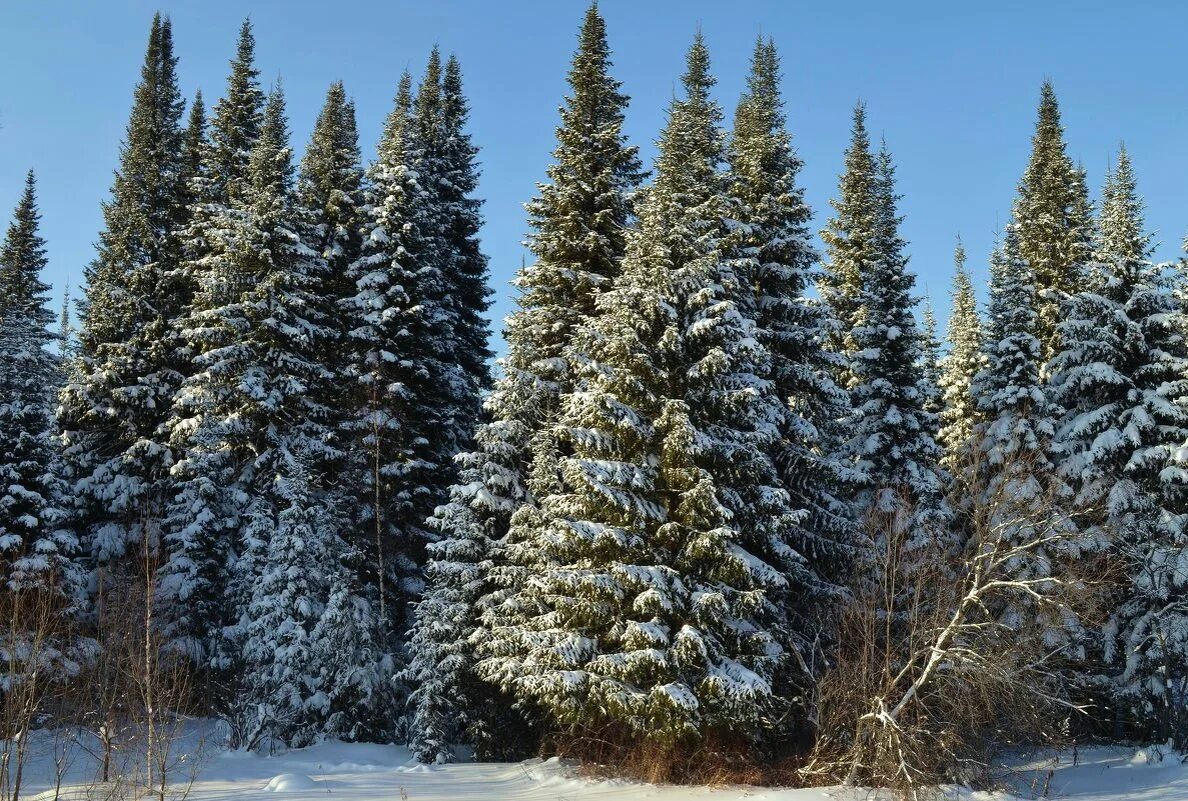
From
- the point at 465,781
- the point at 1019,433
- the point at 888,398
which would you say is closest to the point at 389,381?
the point at 465,781

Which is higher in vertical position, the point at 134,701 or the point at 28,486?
the point at 28,486

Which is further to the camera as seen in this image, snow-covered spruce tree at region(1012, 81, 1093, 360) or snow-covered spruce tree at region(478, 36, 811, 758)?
snow-covered spruce tree at region(1012, 81, 1093, 360)

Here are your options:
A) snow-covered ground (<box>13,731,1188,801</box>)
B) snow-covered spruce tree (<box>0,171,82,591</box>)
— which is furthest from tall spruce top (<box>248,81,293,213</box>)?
snow-covered ground (<box>13,731,1188,801</box>)

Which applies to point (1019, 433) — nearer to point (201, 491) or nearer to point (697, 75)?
point (697, 75)

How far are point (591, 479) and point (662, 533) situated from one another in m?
2.01

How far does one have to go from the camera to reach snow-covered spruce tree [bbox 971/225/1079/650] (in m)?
23.5

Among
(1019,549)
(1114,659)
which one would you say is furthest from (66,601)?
(1114,659)

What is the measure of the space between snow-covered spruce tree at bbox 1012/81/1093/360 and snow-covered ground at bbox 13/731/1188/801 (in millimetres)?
15764

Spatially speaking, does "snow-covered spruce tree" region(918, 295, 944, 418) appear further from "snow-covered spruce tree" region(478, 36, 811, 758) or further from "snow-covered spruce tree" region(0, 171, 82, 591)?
"snow-covered spruce tree" region(0, 171, 82, 591)

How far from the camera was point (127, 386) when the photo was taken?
29.4 metres

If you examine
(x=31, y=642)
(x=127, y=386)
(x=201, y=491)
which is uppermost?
(x=127, y=386)

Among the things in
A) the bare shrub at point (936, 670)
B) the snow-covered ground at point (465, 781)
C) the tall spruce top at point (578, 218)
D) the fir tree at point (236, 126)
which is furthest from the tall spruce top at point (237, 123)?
the bare shrub at point (936, 670)

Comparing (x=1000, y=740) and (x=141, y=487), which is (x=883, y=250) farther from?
(x=141, y=487)

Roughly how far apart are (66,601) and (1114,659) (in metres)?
31.6
